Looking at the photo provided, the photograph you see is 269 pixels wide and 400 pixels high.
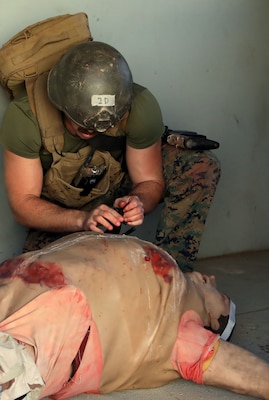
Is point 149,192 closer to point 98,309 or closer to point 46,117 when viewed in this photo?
point 46,117

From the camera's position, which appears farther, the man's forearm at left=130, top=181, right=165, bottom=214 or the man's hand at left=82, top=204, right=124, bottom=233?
the man's forearm at left=130, top=181, right=165, bottom=214

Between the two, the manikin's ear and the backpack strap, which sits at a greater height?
the backpack strap

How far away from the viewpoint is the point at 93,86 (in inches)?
117

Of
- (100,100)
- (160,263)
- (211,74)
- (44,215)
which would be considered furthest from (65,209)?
(211,74)

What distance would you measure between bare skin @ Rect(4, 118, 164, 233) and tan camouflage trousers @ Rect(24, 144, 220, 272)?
0.08 meters

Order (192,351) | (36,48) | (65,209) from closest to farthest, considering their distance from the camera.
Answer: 1. (192,351)
2. (65,209)
3. (36,48)

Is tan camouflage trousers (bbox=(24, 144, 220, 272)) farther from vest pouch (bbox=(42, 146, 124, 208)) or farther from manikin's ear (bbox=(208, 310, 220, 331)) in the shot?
manikin's ear (bbox=(208, 310, 220, 331))

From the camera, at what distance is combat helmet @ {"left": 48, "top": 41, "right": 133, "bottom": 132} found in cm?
298

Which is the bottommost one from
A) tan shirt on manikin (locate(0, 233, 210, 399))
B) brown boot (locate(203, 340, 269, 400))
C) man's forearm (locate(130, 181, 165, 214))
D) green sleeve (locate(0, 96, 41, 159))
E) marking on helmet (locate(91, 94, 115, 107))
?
brown boot (locate(203, 340, 269, 400))

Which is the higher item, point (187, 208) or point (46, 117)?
point (46, 117)

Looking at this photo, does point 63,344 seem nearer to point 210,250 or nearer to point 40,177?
point 40,177

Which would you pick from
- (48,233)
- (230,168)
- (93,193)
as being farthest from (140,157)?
(230,168)

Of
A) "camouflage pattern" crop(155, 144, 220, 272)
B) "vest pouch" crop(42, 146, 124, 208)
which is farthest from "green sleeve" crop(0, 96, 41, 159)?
"camouflage pattern" crop(155, 144, 220, 272)

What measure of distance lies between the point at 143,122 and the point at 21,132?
21.2 inches
